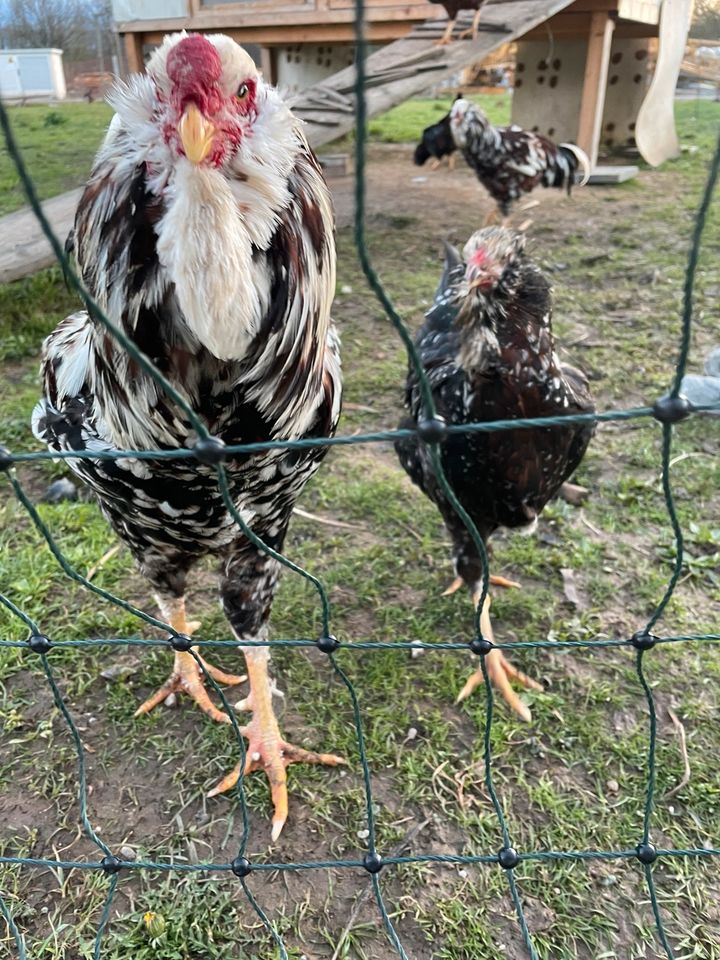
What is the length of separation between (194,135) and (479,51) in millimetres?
4991

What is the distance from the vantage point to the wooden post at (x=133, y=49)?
6.24m

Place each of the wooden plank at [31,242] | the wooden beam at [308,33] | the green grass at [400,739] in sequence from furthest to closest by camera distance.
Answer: the wooden beam at [308,33], the wooden plank at [31,242], the green grass at [400,739]

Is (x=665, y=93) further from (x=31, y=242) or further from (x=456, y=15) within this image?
(x=31, y=242)

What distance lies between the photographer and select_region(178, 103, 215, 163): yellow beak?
99cm

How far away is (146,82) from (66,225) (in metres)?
2.82

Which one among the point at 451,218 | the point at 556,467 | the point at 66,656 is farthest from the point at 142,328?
the point at 451,218

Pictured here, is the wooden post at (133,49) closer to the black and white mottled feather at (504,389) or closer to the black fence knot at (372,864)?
the black and white mottled feather at (504,389)

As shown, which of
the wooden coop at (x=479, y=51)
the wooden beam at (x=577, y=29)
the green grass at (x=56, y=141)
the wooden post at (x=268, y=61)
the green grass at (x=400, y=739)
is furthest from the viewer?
the wooden post at (x=268, y=61)

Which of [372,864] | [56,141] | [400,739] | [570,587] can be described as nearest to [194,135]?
[372,864]

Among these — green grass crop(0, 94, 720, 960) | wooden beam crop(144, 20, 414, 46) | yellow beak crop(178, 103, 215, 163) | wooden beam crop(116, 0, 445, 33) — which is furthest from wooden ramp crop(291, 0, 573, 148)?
yellow beak crop(178, 103, 215, 163)

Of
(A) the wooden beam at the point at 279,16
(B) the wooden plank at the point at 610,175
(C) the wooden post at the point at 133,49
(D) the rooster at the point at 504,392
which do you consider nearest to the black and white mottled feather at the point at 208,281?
(D) the rooster at the point at 504,392

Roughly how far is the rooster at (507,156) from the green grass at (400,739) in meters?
2.80

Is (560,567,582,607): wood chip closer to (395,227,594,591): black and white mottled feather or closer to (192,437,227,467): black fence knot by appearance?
(395,227,594,591): black and white mottled feather

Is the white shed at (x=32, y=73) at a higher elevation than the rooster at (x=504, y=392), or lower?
higher
